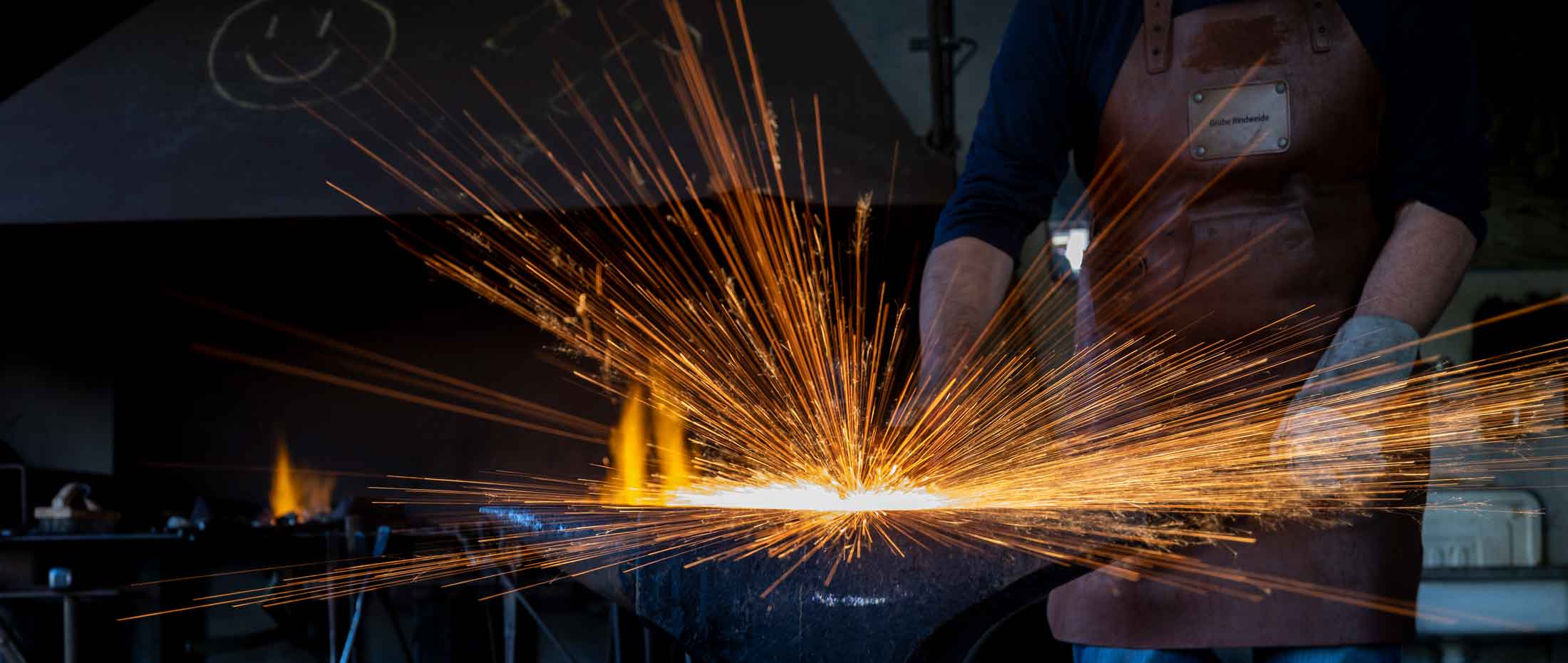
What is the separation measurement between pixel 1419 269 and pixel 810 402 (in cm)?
156

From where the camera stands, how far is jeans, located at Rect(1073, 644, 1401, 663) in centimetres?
123

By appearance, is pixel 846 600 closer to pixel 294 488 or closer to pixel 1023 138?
pixel 1023 138

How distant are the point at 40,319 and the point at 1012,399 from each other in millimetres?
3736

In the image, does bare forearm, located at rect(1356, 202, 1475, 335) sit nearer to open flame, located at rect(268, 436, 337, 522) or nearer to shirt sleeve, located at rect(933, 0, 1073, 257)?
shirt sleeve, located at rect(933, 0, 1073, 257)

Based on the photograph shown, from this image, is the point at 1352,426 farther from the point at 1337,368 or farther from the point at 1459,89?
the point at 1459,89

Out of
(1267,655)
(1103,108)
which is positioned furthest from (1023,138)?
(1267,655)

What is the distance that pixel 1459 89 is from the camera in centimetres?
134

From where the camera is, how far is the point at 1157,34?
146cm

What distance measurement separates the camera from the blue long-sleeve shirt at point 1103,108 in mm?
1327

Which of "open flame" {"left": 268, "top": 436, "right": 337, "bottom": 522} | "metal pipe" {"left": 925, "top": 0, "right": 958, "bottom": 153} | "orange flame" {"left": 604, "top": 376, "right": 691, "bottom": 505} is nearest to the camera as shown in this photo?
"metal pipe" {"left": 925, "top": 0, "right": 958, "bottom": 153}

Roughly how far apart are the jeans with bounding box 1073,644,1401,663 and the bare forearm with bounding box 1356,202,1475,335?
324mm

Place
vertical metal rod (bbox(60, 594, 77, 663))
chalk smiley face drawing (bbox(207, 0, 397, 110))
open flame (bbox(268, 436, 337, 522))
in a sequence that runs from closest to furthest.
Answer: vertical metal rod (bbox(60, 594, 77, 663)), chalk smiley face drawing (bbox(207, 0, 397, 110)), open flame (bbox(268, 436, 337, 522))

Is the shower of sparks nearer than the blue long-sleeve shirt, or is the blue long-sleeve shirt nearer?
the shower of sparks

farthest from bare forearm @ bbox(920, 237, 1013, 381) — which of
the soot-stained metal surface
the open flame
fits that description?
the open flame
